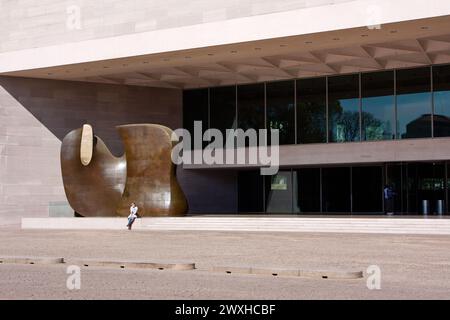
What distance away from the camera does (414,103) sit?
3669 cm

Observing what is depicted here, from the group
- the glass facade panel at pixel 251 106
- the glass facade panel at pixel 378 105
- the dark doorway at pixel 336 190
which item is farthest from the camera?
the glass facade panel at pixel 251 106

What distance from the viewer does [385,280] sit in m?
Result: 12.0

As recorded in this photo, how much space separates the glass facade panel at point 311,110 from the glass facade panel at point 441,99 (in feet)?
18.6

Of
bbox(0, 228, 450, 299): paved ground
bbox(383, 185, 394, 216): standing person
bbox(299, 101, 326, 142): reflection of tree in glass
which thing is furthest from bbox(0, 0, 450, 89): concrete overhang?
bbox(0, 228, 450, 299): paved ground

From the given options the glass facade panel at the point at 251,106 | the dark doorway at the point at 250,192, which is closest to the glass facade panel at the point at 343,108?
the glass facade panel at the point at 251,106

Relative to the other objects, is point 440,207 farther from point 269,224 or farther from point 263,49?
point 263,49

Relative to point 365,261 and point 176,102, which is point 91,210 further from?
point 365,261

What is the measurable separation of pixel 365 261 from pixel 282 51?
59.6 ft

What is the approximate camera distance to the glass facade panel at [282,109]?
40250 mm

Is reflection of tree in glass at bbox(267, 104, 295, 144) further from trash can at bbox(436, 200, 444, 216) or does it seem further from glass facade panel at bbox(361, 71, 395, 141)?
trash can at bbox(436, 200, 444, 216)

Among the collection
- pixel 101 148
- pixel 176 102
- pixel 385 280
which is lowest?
pixel 385 280

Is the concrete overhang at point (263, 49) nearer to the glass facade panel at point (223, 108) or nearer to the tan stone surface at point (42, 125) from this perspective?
the tan stone surface at point (42, 125)

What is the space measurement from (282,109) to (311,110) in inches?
67.6
